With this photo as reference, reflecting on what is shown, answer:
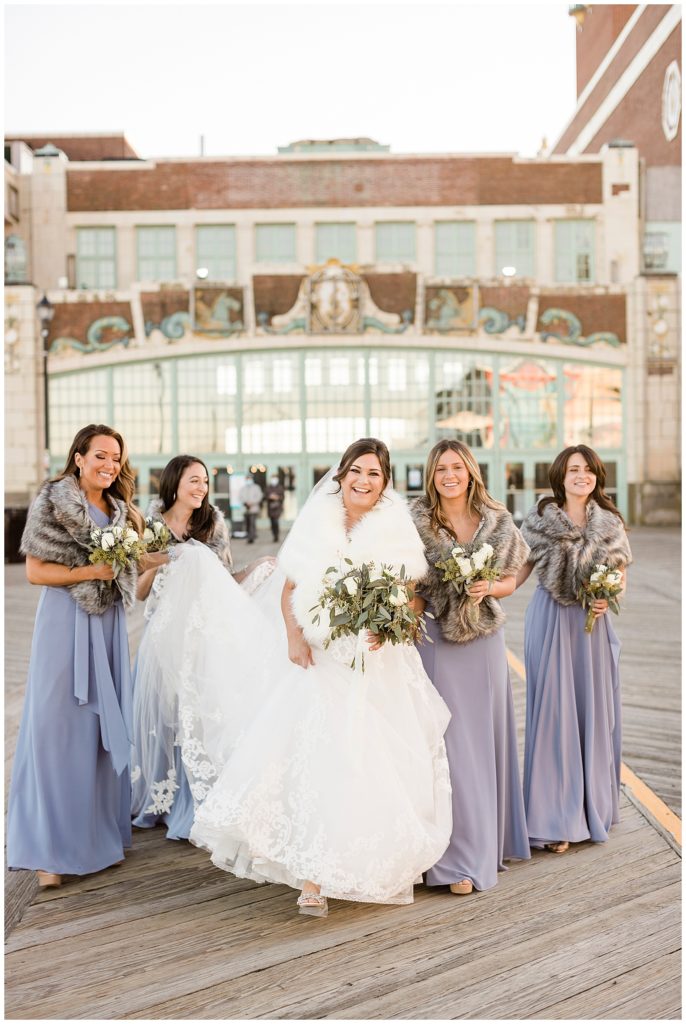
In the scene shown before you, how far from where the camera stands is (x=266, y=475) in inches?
1143

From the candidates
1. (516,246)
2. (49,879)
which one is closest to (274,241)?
(516,246)

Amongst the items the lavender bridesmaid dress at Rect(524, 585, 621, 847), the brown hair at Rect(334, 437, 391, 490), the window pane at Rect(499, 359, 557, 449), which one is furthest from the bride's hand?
the window pane at Rect(499, 359, 557, 449)

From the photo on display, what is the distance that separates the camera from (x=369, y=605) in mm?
3973

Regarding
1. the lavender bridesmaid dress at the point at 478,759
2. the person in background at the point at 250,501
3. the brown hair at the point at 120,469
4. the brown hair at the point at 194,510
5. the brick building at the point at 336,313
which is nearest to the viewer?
the lavender bridesmaid dress at the point at 478,759

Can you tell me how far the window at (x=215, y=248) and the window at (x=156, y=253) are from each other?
88 cm

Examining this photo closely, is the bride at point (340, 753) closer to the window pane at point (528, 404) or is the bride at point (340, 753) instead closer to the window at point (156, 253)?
the window pane at point (528, 404)

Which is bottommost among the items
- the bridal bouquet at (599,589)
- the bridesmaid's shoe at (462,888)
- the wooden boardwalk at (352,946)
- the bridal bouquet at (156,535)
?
the wooden boardwalk at (352,946)

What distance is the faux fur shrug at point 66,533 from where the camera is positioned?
4520 mm

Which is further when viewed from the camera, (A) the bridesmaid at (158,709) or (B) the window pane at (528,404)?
(B) the window pane at (528,404)

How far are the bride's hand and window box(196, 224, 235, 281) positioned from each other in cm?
2766

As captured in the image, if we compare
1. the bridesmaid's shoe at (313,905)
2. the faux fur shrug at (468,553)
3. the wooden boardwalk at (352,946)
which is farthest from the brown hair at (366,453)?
the wooden boardwalk at (352,946)

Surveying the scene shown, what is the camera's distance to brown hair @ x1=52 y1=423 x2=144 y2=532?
15.3 ft

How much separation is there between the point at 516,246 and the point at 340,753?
1126 inches

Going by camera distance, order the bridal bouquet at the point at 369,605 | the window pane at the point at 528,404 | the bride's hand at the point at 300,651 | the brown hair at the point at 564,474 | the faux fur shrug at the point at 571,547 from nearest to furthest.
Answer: the bridal bouquet at the point at 369,605
the bride's hand at the point at 300,651
the faux fur shrug at the point at 571,547
the brown hair at the point at 564,474
the window pane at the point at 528,404
